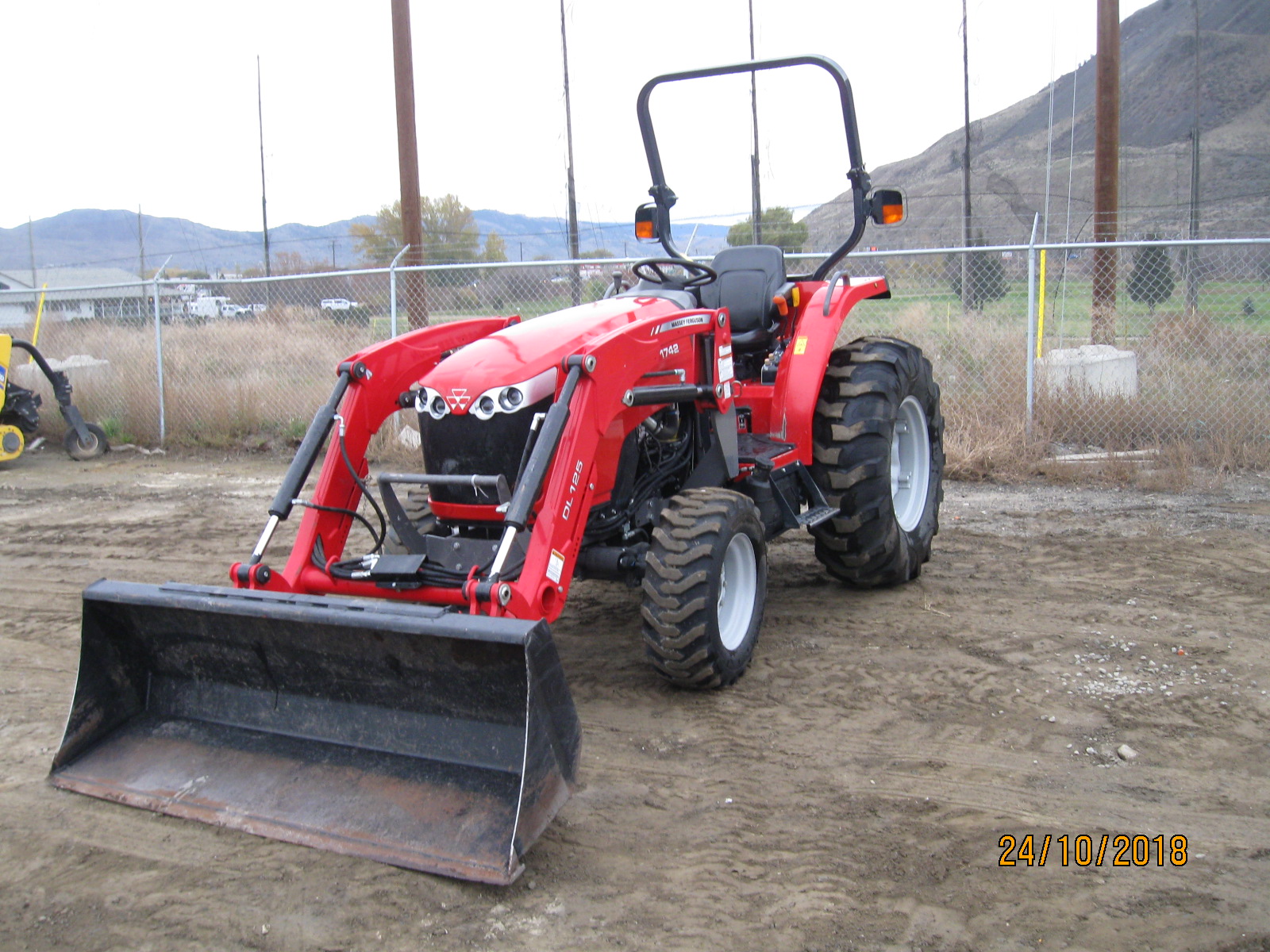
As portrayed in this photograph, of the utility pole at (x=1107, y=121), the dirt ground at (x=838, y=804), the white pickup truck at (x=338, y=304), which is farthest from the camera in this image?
the white pickup truck at (x=338, y=304)

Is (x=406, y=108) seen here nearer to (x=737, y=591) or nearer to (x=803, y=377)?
(x=803, y=377)

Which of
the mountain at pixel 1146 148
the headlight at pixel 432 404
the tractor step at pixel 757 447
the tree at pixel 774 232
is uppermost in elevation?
the mountain at pixel 1146 148

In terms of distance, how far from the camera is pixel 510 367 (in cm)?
389

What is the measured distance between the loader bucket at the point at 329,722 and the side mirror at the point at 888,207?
3027mm

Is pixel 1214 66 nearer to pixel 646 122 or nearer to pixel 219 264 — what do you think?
pixel 219 264

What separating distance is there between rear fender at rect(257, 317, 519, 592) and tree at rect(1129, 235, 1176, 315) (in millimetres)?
8165

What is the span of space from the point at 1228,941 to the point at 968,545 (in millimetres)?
3897

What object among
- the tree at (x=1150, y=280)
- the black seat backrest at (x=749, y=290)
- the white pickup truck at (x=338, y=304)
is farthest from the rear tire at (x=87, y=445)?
the tree at (x=1150, y=280)

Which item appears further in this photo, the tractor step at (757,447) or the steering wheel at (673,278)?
the steering wheel at (673,278)

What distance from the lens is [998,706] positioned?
154 inches

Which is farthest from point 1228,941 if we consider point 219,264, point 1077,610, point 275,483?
point 219,264

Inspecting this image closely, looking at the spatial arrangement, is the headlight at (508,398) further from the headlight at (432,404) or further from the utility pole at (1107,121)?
the utility pole at (1107,121)
